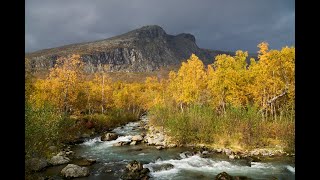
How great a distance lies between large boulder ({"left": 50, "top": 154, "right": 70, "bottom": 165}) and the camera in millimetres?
24031

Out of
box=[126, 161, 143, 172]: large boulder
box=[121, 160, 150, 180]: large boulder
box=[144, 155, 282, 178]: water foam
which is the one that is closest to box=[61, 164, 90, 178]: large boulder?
box=[121, 160, 150, 180]: large boulder

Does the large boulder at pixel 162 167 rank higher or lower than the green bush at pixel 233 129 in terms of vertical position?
lower

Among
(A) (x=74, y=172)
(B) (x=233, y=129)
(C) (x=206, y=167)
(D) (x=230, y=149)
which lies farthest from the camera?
(B) (x=233, y=129)

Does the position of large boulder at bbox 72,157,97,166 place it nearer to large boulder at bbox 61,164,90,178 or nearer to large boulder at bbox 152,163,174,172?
large boulder at bbox 61,164,90,178

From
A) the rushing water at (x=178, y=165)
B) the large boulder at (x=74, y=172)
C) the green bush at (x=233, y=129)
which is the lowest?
the rushing water at (x=178, y=165)

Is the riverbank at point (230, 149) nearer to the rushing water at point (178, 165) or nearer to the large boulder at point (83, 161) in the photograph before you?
the rushing water at point (178, 165)

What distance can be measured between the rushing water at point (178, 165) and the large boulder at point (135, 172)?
0.51 metres

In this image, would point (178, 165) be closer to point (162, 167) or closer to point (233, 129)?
point (162, 167)

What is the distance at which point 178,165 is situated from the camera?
23719mm

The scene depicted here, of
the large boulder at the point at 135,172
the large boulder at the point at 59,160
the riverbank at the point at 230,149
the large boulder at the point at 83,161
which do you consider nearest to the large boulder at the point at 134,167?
the large boulder at the point at 135,172

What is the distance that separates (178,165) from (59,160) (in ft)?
31.2

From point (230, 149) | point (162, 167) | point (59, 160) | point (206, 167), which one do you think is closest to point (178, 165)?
point (162, 167)

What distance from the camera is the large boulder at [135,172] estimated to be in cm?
2033

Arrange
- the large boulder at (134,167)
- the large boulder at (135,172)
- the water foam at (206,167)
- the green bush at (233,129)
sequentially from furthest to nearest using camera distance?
the green bush at (233,129), the water foam at (206,167), the large boulder at (134,167), the large boulder at (135,172)
